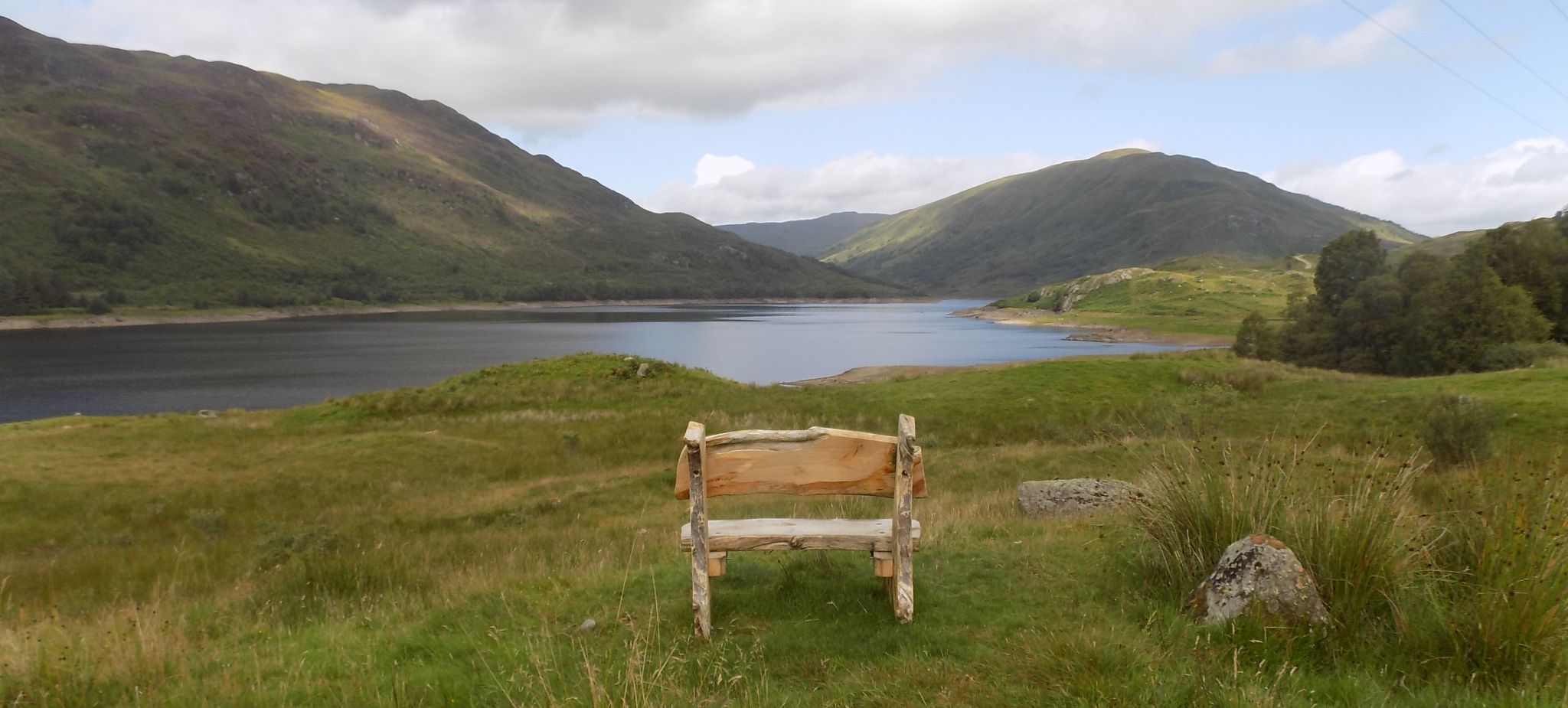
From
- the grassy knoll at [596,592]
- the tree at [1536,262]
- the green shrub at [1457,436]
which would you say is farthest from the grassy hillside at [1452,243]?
the green shrub at [1457,436]

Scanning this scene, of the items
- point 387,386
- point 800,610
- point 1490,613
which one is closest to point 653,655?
point 800,610

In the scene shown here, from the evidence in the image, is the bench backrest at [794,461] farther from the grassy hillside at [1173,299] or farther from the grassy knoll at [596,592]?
the grassy hillside at [1173,299]

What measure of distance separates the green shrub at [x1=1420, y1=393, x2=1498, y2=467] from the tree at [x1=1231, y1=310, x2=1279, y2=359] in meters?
37.8

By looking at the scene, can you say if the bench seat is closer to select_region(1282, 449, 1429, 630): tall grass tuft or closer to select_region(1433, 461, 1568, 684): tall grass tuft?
Answer: select_region(1282, 449, 1429, 630): tall grass tuft

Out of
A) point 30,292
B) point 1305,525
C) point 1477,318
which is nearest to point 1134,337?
point 1477,318

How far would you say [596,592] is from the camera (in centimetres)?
642

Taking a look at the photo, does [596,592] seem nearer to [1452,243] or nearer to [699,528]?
[699,528]

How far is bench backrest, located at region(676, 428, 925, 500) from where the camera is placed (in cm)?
520

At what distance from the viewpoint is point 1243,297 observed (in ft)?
377

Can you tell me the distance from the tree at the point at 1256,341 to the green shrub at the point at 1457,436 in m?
37.8

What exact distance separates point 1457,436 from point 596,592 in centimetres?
1705

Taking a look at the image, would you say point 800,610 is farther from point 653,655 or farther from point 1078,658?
point 1078,658

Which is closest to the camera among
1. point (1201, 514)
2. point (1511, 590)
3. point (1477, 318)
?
point (1511, 590)

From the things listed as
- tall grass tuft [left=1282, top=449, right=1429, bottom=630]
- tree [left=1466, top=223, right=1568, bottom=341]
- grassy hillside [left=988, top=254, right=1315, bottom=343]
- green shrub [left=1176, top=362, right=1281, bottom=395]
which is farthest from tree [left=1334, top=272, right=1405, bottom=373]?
tall grass tuft [left=1282, top=449, right=1429, bottom=630]
